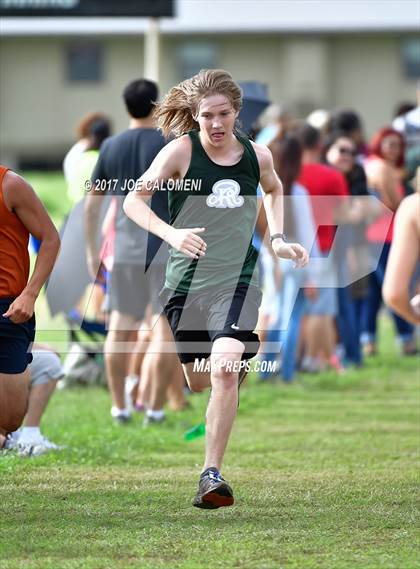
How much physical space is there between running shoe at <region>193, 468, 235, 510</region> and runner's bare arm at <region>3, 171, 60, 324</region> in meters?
1.07

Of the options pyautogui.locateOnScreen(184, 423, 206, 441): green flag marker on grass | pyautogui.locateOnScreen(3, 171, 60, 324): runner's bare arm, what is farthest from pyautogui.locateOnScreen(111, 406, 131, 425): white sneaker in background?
pyautogui.locateOnScreen(3, 171, 60, 324): runner's bare arm

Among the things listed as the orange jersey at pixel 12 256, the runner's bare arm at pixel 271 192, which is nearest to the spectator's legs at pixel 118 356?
the runner's bare arm at pixel 271 192

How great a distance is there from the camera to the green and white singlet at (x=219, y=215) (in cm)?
655

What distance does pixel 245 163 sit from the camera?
6641mm

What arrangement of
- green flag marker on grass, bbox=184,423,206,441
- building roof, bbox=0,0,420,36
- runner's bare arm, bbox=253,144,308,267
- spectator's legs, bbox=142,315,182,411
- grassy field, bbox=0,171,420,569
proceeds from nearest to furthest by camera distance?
grassy field, bbox=0,171,420,569, runner's bare arm, bbox=253,144,308,267, green flag marker on grass, bbox=184,423,206,441, spectator's legs, bbox=142,315,182,411, building roof, bbox=0,0,420,36

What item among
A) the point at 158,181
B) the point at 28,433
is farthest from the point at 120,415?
the point at 158,181

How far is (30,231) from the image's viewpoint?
643 centimetres

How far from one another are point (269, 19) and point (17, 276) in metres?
37.1

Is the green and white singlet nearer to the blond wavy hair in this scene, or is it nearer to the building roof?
the blond wavy hair

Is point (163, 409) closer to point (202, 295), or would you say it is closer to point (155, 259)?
point (155, 259)

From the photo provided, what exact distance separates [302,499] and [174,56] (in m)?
38.4

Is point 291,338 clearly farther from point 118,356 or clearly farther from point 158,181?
point 158,181

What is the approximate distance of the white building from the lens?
4281cm

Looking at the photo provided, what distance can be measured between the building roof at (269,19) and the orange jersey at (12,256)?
36524 millimetres
